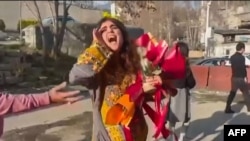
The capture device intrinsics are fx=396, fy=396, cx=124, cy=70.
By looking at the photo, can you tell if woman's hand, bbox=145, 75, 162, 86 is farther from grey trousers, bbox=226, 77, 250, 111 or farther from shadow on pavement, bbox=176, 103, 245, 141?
shadow on pavement, bbox=176, 103, 245, 141

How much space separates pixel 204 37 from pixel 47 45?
17.6 feet

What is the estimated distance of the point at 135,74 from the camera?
221cm

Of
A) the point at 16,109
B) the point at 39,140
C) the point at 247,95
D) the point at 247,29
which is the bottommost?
the point at 39,140

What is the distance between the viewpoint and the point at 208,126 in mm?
5367

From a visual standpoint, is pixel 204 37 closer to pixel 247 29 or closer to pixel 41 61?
pixel 247 29

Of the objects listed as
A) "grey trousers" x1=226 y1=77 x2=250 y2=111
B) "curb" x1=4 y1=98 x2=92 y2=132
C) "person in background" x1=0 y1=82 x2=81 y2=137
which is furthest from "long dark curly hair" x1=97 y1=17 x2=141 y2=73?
"curb" x1=4 y1=98 x2=92 y2=132

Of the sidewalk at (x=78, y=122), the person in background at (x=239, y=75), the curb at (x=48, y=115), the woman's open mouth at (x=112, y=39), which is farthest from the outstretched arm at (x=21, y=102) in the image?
the curb at (x=48, y=115)

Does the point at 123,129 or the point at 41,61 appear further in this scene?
the point at 41,61

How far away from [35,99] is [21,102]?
0.23 feet

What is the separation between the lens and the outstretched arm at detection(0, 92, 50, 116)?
1.77 metres

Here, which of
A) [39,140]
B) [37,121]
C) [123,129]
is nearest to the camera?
[123,129]

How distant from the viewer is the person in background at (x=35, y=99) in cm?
176

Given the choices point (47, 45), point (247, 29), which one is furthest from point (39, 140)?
point (47, 45)
